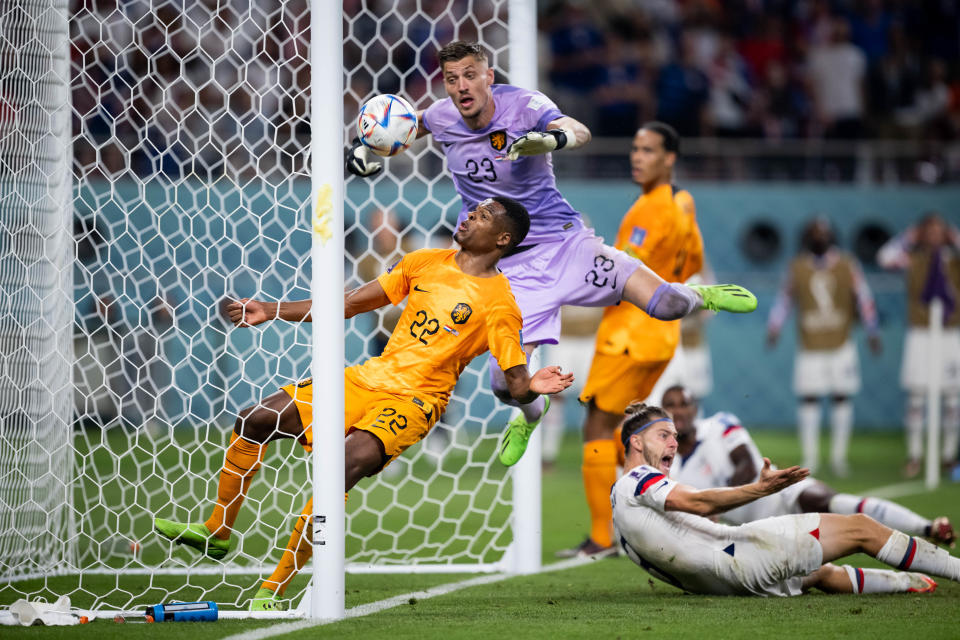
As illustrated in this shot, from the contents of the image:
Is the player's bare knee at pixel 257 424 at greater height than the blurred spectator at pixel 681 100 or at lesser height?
lesser

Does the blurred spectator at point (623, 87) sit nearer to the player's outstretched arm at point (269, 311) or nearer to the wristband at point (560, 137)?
the wristband at point (560, 137)

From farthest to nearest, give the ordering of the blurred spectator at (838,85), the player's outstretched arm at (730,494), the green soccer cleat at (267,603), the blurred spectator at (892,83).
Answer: the blurred spectator at (892,83) → the blurred spectator at (838,85) → the green soccer cleat at (267,603) → the player's outstretched arm at (730,494)

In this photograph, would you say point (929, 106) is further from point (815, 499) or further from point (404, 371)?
point (404, 371)

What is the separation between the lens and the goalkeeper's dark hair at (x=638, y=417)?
575 cm

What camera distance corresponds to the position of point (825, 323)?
42.7 ft

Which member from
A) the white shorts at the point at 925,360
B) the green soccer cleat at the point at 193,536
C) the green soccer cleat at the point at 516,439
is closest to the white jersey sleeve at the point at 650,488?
the green soccer cleat at the point at 516,439

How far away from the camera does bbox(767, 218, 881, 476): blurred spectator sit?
12688 millimetres

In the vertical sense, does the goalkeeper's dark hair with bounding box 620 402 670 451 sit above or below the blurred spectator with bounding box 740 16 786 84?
below

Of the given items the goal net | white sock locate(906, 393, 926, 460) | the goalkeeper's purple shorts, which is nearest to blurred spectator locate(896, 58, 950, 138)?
white sock locate(906, 393, 926, 460)

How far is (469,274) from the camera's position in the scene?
228 inches

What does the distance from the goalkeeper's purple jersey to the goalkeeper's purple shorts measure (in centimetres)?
10

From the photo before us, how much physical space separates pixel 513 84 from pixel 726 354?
35.2 feet

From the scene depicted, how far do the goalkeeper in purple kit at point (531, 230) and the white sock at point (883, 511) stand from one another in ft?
4.63

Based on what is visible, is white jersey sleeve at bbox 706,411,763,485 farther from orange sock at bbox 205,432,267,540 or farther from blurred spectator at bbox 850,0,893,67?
blurred spectator at bbox 850,0,893,67
